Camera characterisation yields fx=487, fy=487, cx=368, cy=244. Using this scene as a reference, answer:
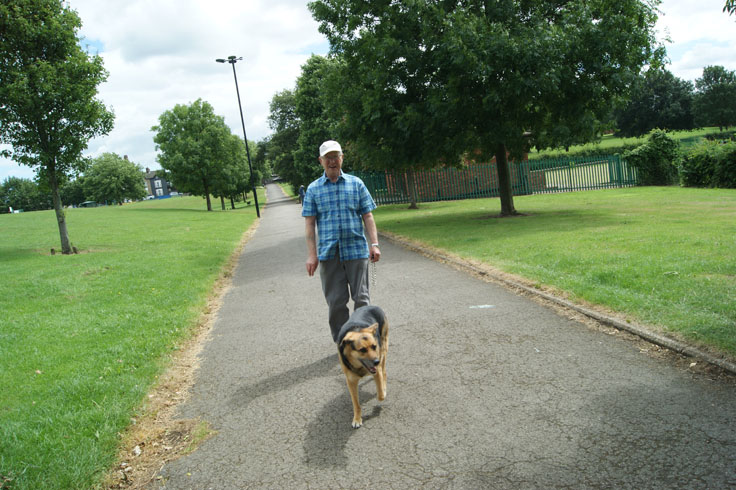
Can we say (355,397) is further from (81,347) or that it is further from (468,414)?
(81,347)

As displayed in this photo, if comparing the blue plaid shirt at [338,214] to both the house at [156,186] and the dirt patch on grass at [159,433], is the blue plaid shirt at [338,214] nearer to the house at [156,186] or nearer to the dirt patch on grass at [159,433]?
the dirt patch on grass at [159,433]

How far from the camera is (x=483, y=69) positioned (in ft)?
44.1

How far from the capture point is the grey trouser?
15.7ft

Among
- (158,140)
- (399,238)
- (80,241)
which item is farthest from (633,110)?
(80,241)

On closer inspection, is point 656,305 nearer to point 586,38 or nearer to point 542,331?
point 542,331

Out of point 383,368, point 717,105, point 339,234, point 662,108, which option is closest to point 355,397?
point 383,368

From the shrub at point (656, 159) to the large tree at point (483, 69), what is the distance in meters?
11.8

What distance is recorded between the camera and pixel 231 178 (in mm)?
46281

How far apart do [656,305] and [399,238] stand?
381 inches

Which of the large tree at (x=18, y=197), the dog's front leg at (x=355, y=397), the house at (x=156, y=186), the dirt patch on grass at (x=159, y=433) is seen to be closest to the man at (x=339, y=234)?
the dog's front leg at (x=355, y=397)

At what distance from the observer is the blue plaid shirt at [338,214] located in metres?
4.70

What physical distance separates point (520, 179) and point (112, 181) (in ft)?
274

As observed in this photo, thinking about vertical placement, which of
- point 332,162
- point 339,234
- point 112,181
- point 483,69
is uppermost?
point 112,181

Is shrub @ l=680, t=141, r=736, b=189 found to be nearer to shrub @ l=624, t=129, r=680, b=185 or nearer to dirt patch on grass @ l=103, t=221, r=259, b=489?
shrub @ l=624, t=129, r=680, b=185
